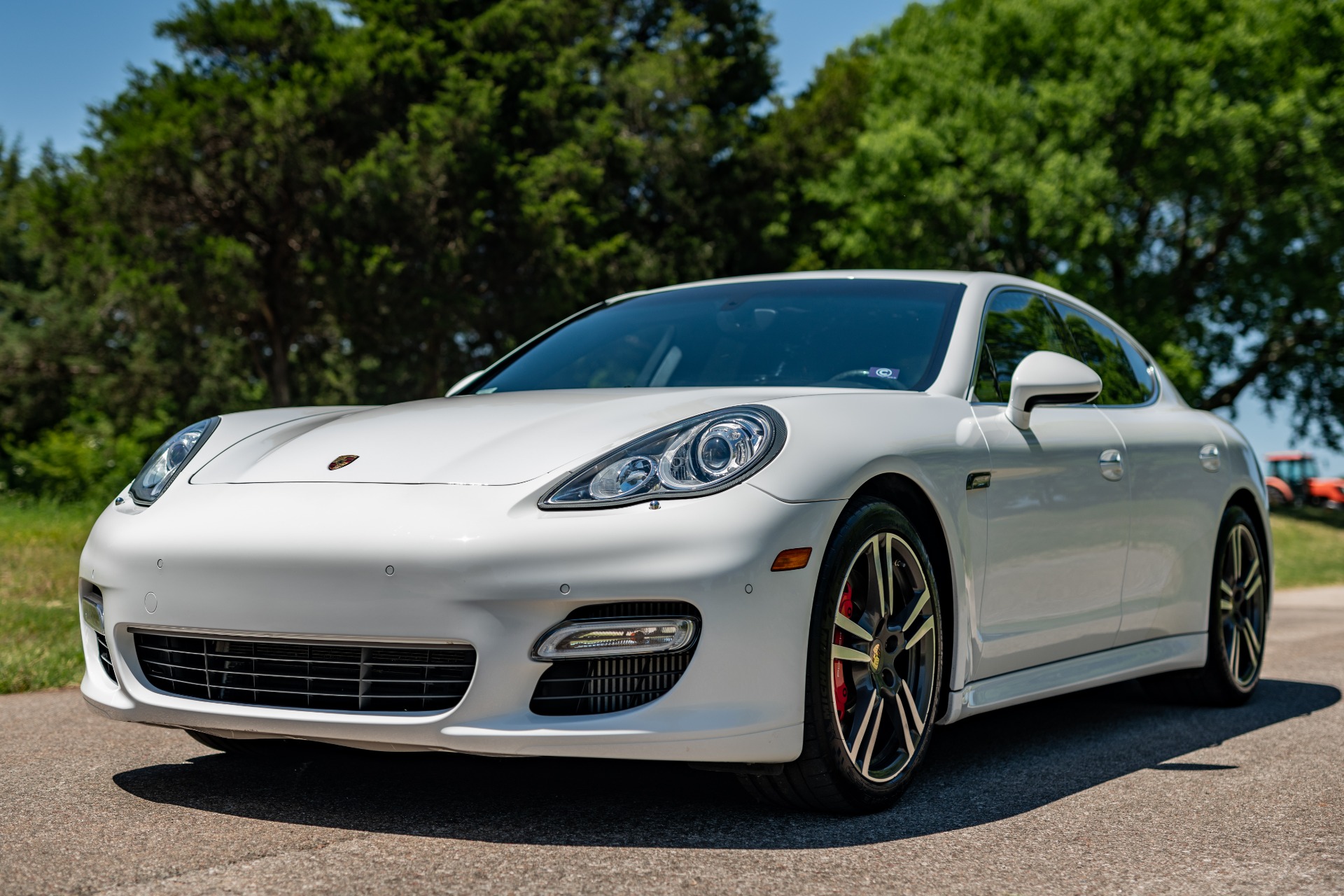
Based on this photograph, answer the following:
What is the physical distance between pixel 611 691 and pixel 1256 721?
130 inches

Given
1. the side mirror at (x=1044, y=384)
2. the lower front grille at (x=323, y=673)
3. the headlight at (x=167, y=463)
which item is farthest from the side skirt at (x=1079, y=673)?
the headlight at (x=167, y=463)

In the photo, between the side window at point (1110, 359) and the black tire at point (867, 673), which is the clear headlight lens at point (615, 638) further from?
the side window at point (1110, 359)

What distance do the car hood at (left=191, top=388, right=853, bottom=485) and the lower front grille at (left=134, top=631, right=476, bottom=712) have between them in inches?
16.2

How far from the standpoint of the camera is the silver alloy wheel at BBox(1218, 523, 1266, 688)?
5.64 meters

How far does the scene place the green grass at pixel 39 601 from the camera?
5.83 metres

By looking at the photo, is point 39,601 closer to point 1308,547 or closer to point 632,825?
point 632,825

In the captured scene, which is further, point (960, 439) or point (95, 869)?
point (960, 439)

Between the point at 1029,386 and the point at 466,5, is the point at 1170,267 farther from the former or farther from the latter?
the point at 1029,386

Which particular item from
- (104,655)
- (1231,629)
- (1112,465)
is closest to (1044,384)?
(1112,465)

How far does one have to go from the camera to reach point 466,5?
2986cm

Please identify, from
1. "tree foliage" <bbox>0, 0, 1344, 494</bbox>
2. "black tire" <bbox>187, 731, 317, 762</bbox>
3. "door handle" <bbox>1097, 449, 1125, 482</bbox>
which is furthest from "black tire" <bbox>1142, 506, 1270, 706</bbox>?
"tree foliage" <bbox>0, 0, 1344, 494</bbox>

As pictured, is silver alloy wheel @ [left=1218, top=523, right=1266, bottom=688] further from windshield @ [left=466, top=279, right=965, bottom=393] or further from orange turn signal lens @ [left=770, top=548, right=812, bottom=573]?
orange turn signal lens @ [left=770, top=548, right=812, bottom=573]

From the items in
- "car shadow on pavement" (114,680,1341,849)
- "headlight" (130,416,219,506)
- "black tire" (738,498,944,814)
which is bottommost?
"car shadow on pavement" (114,680,1341,849)

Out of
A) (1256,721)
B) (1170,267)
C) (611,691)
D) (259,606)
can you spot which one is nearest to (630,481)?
(611,691)
